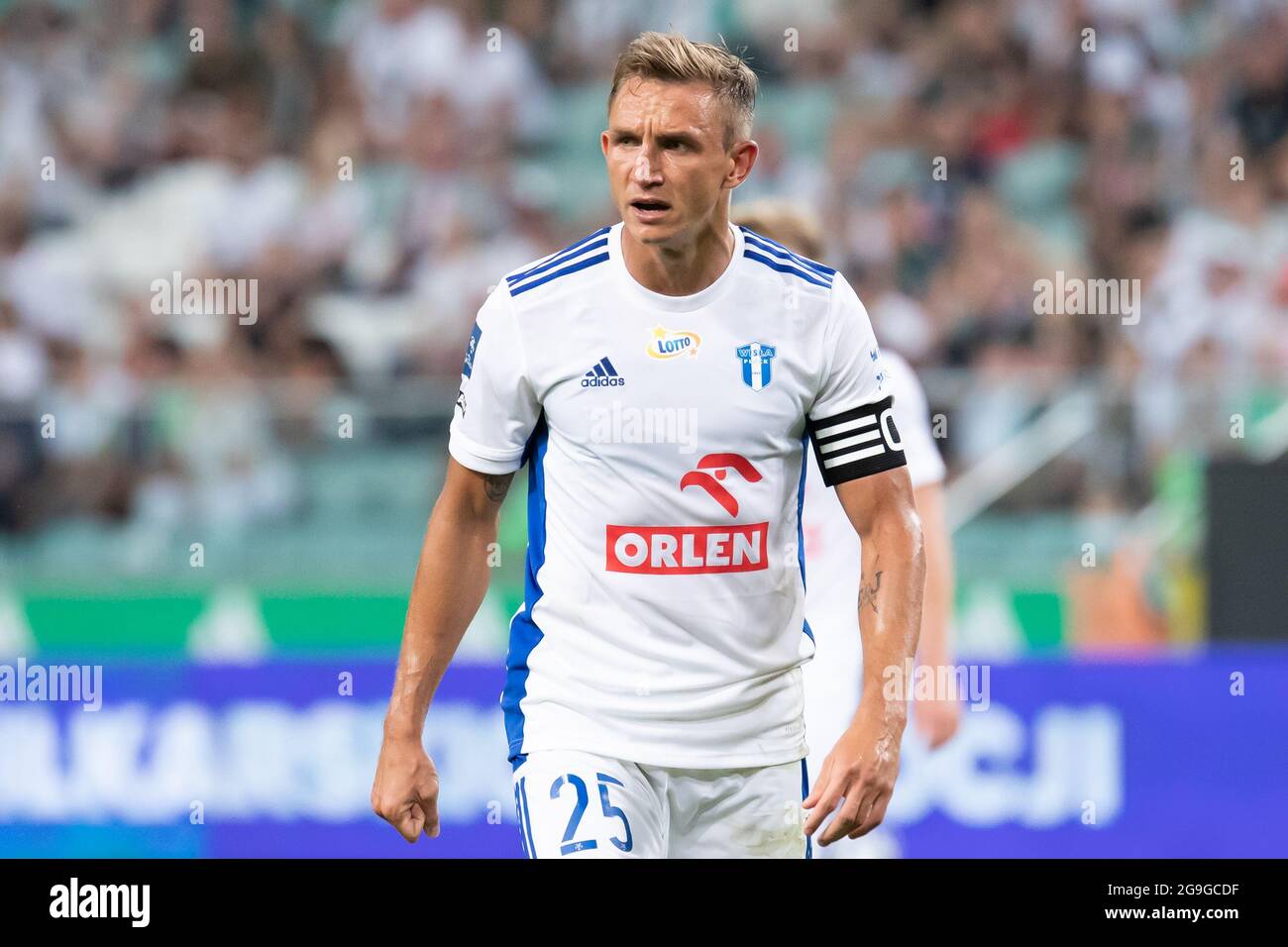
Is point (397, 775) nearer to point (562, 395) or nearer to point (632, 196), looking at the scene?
point (562, 395)

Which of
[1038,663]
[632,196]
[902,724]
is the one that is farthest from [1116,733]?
[632,196]

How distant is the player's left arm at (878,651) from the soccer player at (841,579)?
3.50 feet

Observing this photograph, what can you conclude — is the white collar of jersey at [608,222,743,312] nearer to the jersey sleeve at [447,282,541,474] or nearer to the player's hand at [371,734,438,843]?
the jersey sleeve at [447,282,541,474]

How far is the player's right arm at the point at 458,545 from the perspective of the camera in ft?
13.3

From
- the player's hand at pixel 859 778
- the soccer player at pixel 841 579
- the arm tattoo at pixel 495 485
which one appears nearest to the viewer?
the player's hand at pixel 859 778

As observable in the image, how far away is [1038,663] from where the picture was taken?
727cm

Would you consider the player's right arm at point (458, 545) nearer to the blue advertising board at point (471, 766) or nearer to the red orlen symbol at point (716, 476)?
the red orlen symbol at point (716, 476)

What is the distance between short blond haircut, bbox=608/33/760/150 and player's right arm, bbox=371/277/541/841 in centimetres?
59

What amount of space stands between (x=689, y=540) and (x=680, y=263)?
631 millimetres

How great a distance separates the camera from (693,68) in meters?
3.94

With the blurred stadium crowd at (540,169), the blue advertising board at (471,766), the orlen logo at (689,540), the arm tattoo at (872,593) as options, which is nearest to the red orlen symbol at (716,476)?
the orlen logo at (689,540)

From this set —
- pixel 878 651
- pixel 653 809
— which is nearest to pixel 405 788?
pixel 653 809

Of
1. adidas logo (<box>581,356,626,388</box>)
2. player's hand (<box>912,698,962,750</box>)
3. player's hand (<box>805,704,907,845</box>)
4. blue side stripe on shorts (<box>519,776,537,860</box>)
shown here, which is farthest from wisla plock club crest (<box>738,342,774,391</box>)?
player's hand (<box>912,698,962,750</box>)

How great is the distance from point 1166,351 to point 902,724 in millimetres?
6803
